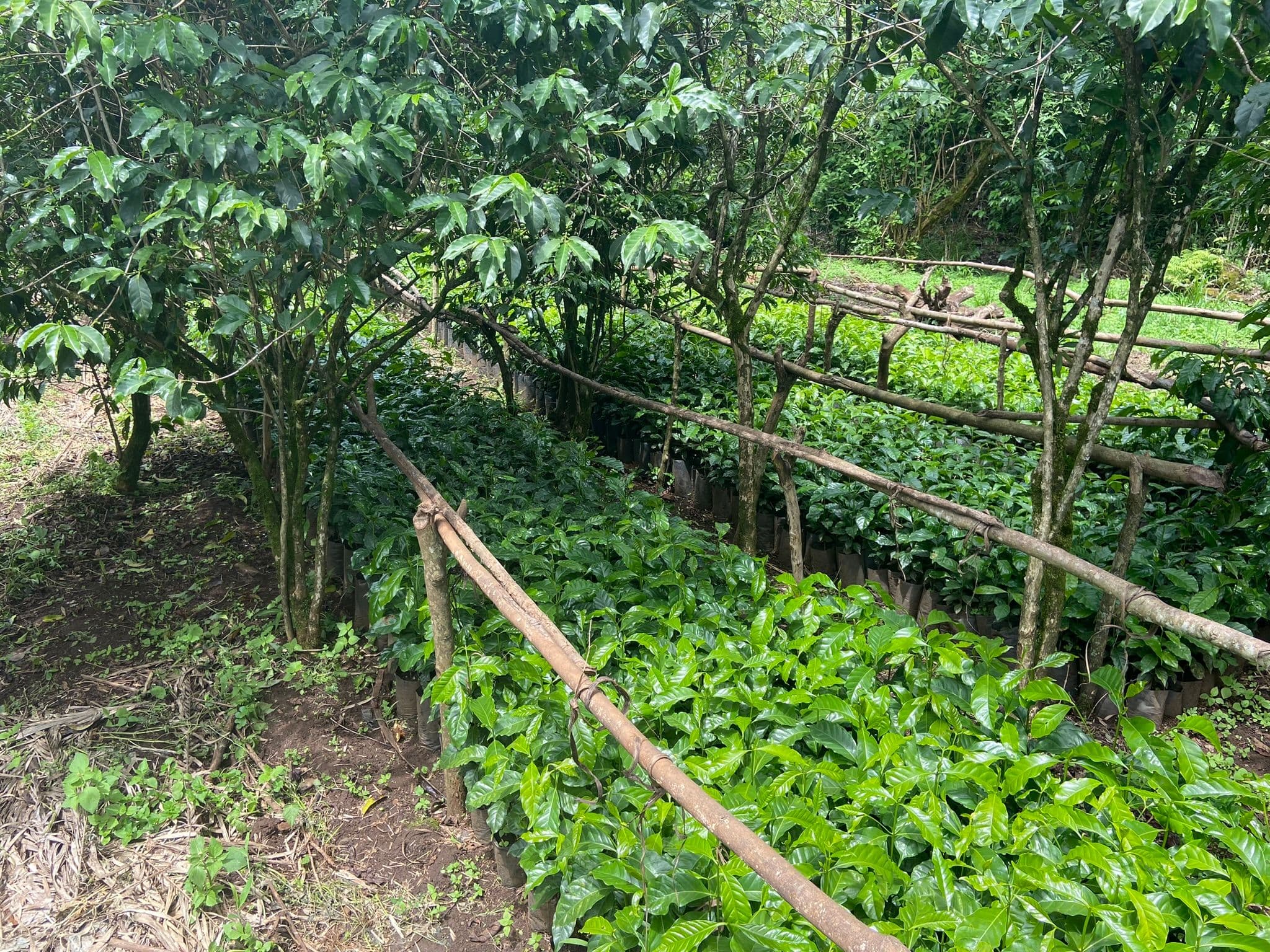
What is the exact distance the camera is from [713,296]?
353cm

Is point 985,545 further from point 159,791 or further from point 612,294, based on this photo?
point 612,294

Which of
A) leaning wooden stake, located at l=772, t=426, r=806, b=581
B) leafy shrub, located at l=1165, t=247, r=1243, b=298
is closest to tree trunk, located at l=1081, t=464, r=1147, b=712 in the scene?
leaning wooden stake, located at l=772, t=426, r=806, b=581

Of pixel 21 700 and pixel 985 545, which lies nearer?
pixel 985 545

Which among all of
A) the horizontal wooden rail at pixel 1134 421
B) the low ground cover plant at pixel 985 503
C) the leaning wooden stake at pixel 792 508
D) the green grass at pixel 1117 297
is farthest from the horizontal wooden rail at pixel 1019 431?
the green grass at pixel 1117 297

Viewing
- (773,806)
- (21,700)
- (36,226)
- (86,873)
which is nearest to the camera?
(773,806)

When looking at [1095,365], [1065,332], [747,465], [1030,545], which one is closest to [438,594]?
[1030,545]

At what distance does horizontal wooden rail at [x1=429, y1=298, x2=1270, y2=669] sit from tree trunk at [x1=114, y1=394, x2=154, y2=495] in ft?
7.69

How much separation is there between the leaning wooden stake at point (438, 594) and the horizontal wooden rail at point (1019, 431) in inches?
74.5

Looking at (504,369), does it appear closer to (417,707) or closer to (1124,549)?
(417,707)

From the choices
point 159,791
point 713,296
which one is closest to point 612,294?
point 713,296

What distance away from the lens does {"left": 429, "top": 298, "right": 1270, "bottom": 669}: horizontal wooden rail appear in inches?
56.3

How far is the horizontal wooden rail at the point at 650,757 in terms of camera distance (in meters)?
1.03

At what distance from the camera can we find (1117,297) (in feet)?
36.0

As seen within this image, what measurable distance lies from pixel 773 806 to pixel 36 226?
2.79m
